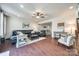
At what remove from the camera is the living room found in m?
2.50

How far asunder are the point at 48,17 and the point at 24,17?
1.78 ft

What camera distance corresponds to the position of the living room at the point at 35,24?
2496 millimetres

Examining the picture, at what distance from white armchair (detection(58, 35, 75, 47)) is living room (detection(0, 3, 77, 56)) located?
0.05 metres

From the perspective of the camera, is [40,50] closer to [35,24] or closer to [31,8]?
[35,24]

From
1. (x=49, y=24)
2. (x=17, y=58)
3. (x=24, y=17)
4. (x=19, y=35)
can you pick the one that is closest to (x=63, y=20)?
(x=49, y=24)

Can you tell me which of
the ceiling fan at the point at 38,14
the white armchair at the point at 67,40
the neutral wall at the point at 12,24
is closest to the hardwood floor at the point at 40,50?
the white armchair at the point at 67,40

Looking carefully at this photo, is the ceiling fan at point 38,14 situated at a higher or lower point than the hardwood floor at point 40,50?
higher

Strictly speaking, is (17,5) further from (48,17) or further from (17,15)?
(48,17)

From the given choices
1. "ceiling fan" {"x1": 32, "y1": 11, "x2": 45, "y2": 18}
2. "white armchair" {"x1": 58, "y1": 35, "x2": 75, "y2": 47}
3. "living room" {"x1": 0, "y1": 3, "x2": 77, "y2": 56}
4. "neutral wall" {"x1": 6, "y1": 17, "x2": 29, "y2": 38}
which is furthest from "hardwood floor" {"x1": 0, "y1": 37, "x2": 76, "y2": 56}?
"ceiling fan" {"x1": 32, "y1": 11, "x2": 45, "y2": 18}

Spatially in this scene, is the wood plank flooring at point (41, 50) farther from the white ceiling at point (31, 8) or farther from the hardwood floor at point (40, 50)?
the white ceiling at point (31, 8)

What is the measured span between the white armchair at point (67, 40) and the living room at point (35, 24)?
0.05 metres

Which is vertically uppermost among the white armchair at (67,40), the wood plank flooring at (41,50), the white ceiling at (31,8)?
the white ceiling at (31,8)

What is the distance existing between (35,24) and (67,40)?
31.5 inches

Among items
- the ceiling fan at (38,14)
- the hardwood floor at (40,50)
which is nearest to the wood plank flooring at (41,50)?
the hardwood floor at (40,50)
